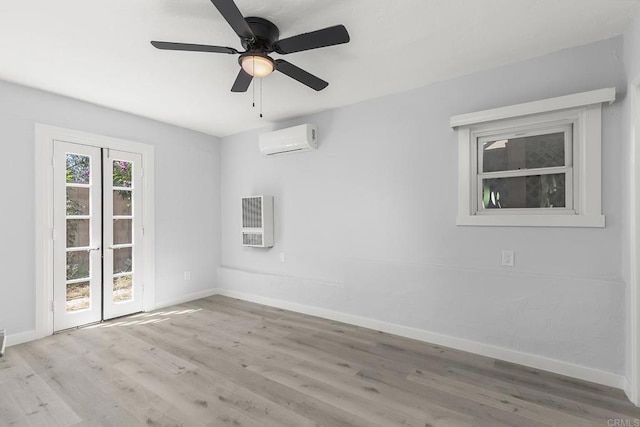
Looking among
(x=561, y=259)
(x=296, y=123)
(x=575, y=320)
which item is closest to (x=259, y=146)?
(x=296, y=123)

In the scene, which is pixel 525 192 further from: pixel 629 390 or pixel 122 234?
pixel 122 234

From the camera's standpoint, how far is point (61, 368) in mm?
2451

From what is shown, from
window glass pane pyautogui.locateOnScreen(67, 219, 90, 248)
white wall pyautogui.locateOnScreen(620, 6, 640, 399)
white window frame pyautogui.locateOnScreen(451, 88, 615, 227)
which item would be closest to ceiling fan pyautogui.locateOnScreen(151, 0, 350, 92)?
white window frame pyautogui.locateOnScreen(451, 88, 615, 227)

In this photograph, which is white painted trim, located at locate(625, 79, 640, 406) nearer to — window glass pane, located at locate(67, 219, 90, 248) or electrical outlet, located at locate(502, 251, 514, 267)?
electrical outlet, located at locate(502, 251, 514, 267)

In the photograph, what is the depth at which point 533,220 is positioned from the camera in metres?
A: 2.42

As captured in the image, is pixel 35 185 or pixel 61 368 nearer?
pixel 61 368

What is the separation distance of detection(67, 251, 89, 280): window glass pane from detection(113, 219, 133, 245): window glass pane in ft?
1.15

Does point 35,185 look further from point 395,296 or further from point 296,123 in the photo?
point 395,296

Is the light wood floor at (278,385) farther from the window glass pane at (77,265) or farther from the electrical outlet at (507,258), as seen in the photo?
the electrical outlet at (507,258)

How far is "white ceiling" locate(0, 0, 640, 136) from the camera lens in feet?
6.12

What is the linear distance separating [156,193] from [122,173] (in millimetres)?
465

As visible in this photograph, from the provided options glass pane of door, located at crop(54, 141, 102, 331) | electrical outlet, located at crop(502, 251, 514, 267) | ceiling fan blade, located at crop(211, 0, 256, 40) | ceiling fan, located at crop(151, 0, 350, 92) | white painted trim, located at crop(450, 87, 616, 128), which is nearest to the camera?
ceiling fan blade, located at crop(211, 0, 256, 40)

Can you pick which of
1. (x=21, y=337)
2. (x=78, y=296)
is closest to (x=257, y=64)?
(x=78, y=296)

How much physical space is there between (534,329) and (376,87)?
2624 millimetres
